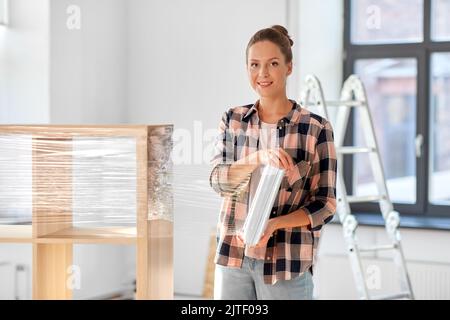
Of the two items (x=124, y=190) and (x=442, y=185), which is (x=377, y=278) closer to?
(x=442, y=185)

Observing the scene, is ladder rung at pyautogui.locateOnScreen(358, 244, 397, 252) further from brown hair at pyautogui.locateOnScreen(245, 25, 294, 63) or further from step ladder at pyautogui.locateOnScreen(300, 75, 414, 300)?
brown hair at pyautogui.locateOnScreen(245, 25, 294, 63)

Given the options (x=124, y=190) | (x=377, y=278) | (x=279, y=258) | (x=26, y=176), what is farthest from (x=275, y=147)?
(x=377, y=278)

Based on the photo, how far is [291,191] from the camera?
154 cm

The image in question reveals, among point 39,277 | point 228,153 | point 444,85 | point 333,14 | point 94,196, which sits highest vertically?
point 333,14

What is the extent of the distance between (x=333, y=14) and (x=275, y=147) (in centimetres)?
283

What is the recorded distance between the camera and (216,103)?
4246mm

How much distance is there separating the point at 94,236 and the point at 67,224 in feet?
0.36

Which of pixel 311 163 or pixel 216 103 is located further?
pixel 216 103

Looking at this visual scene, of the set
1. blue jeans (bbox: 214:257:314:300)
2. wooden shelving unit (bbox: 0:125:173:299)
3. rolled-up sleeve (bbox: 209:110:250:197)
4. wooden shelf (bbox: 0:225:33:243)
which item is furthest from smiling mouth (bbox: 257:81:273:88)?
wooden shelf (bbox: 0:225:33:243)

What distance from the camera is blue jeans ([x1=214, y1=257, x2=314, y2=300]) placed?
153 centimetres

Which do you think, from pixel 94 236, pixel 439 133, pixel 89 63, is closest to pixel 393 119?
pixel 439 133

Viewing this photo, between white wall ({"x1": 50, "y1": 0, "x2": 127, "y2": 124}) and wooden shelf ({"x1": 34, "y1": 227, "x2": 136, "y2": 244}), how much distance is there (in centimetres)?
222

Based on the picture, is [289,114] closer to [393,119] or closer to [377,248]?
[377,248]

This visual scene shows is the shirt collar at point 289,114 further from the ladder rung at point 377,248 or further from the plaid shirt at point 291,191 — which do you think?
the ladder rung at point 377,248
